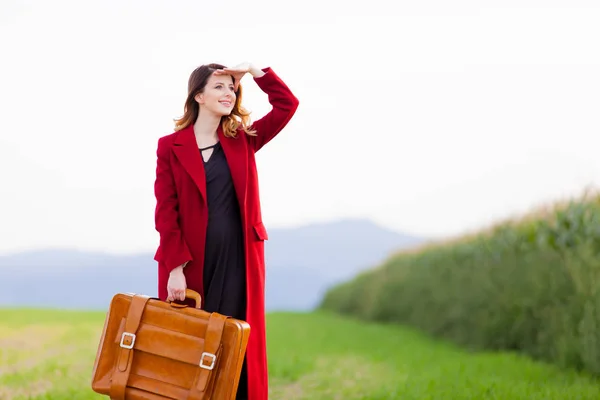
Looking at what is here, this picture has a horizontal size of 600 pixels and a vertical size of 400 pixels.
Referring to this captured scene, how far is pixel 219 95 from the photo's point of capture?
4305 millimetres

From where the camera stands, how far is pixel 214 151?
4348mm

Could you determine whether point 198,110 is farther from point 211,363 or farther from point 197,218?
point 211,363

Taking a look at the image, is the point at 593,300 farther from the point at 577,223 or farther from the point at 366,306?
the point at 366,306

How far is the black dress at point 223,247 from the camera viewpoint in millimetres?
4238

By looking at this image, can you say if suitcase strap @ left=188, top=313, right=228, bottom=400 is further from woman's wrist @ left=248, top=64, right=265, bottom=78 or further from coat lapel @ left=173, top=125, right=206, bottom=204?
woman's wrist @ left=248, top=64, right=265, bottom=78

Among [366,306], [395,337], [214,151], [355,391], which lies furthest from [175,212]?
[366,306]

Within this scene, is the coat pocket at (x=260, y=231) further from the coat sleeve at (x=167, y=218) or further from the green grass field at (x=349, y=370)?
the green grass field at (x=349, y=370)

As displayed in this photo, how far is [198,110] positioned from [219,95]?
237mm

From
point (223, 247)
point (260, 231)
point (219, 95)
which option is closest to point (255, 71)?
point (219, 95)

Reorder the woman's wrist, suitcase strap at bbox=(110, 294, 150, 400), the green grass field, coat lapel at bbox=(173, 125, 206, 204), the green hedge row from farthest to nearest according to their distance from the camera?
the green hedge row < the green grass field < the woman's wrist < coat lapel at bbox=(173, 125, 206, 204) < suitcase strap at bbox=(110, 294, 150, 400)

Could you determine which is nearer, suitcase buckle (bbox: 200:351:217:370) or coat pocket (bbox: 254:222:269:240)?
suitcase buckle (bbox: 200:351:217:370)

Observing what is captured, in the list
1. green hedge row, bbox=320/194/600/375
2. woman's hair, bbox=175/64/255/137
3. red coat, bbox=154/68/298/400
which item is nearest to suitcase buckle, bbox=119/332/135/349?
red coat, bbox=154/68/298/400

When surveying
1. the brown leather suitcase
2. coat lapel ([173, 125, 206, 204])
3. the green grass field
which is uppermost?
coat lapel ([173, 125, 206, 204])

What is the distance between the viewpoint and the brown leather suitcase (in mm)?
3910
